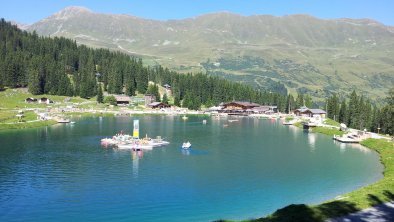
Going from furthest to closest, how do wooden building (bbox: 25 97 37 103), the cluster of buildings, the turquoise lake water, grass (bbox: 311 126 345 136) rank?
1. the cluster of buildings
2. wooden building (bbox: 25 97 37 103)
3. grass (bbox: 311 126 345 136)
4. the turquoise lake water

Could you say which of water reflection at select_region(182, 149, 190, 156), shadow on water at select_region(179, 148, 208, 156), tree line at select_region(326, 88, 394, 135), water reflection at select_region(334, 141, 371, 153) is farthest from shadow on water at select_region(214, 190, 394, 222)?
tree line at select_region(326, 88, 394, 135)

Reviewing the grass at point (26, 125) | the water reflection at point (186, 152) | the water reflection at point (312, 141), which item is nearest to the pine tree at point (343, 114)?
the water reflection at point (312, 141)

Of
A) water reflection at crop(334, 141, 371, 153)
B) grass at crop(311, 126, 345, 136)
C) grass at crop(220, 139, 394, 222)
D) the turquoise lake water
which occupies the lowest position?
the turquoise lake water

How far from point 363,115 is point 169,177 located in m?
118

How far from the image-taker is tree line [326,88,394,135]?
463ft

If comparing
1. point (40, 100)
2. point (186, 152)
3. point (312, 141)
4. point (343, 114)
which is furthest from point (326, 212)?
point (40, 100)

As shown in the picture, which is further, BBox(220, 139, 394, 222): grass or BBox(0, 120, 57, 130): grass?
BBox(0, 120, 57, 130): grass

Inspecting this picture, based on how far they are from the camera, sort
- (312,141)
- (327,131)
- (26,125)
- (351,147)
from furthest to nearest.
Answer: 1. (327,131)
2. (26,125)
3. (312,141)
4. (351,147)

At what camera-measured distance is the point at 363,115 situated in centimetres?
15600

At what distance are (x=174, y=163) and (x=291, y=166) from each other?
70.5ft

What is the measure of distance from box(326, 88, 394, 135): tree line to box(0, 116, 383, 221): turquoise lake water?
47301 mm

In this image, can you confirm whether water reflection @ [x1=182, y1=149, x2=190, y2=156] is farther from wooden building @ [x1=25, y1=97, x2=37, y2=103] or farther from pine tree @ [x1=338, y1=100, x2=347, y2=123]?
wooden building @ [x1=25, y1=97, x2=37, y2=103]

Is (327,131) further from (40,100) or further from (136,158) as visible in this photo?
(40,100)

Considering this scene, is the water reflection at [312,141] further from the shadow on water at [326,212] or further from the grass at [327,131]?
the shadow on water at [326,212]
